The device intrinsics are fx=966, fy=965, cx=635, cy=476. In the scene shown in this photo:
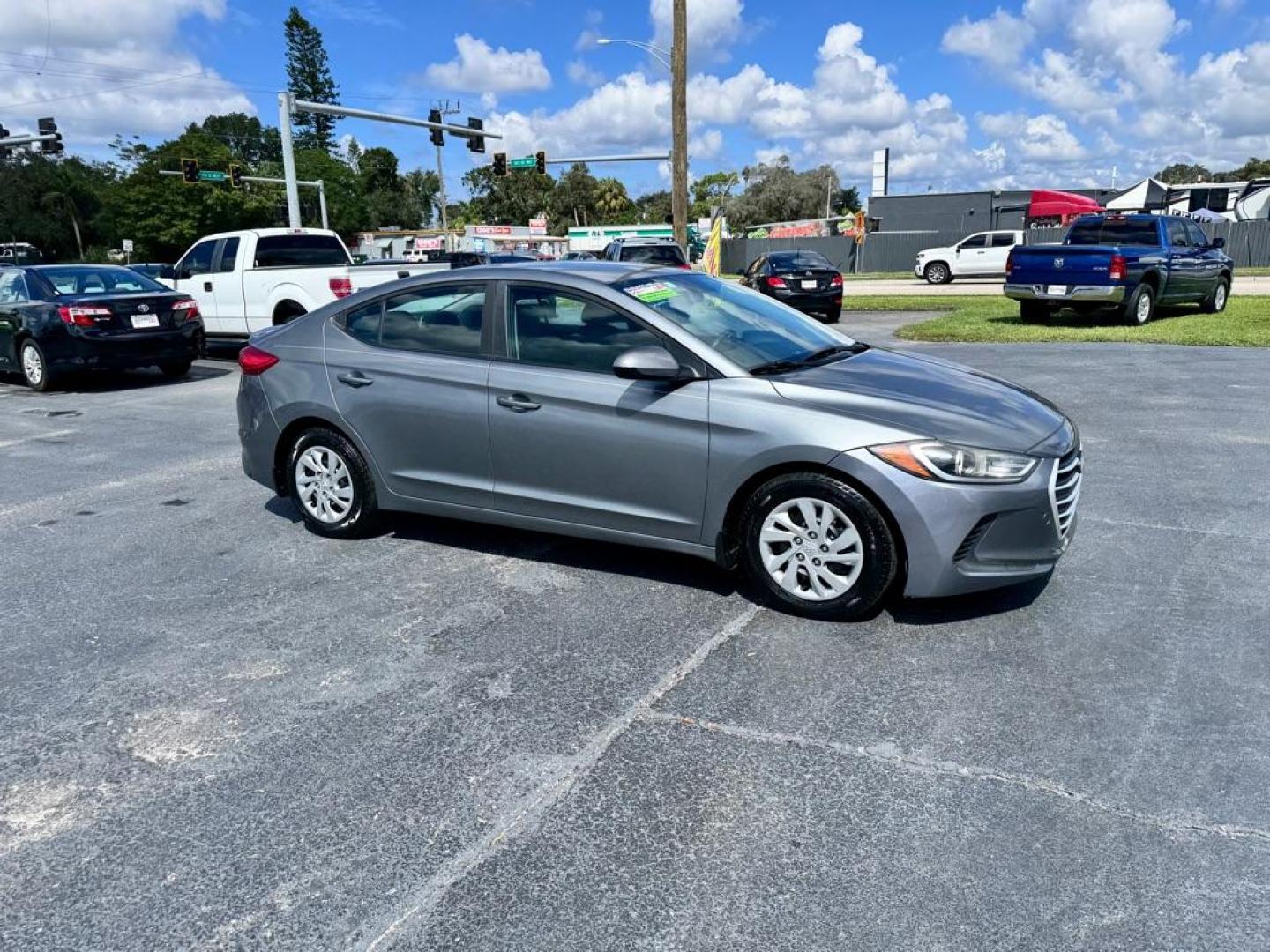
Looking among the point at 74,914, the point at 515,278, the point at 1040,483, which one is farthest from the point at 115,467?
the point at 1040,483

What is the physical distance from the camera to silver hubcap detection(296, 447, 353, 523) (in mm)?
5633

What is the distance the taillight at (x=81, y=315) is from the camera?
38.6 feet

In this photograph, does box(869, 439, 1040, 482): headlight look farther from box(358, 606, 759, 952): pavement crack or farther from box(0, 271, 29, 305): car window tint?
box(0, 271, 29, 305): car window tint

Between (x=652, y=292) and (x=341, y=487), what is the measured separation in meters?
2.18

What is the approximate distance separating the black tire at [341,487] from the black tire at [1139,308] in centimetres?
1439

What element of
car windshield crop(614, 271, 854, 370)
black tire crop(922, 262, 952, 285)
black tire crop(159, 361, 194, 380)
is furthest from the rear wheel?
black tire crop(922, 262, 952, 285)

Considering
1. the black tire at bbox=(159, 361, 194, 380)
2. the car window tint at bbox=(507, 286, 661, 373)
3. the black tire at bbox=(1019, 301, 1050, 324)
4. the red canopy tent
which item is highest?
the red canopy tent

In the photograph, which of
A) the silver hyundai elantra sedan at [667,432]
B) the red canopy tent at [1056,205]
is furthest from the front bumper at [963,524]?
the red canopy tent at [1056,205]

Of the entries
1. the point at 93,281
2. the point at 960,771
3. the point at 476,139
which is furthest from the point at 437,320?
the point at 476,139

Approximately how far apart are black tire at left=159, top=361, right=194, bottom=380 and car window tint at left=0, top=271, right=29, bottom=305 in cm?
183

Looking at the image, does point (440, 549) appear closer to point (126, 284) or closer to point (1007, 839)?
point (1007, 839)

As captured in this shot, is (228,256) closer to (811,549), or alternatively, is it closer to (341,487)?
(341,487)

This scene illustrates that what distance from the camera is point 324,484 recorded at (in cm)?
571

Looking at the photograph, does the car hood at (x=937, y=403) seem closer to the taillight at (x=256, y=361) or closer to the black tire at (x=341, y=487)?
the black tire at (x=341, y=487)
